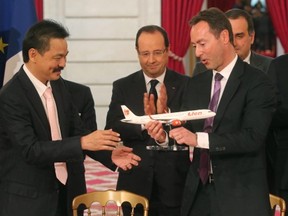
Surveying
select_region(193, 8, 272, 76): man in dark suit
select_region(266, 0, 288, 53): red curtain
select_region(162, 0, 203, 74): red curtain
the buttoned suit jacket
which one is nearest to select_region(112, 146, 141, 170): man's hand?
the buttoned suit jacket

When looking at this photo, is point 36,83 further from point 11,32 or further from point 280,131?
point 11,32

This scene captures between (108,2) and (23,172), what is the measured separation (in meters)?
7.33

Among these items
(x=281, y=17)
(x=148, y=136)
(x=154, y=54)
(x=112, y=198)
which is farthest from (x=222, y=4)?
(x=112, y=198)

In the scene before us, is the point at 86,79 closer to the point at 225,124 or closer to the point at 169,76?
the point at 169,76

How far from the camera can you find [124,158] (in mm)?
3188

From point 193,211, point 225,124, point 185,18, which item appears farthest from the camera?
point 185,18

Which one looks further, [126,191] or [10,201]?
[126,191]

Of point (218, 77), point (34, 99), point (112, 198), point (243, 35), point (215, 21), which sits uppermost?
point (215, 21)

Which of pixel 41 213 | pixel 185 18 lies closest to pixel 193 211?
pixel 41 213

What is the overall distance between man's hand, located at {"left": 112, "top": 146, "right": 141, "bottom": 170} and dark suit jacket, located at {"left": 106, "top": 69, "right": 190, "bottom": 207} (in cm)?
37

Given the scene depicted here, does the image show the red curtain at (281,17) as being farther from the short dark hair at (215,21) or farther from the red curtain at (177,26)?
the short dark hair at (215,21)

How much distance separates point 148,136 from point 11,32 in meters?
3.13

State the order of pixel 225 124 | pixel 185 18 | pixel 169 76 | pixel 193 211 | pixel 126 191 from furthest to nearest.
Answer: pixel 185 18 < pixel 169 76 < pixel 126 191 < pixel 193 211 < pixel 225 124

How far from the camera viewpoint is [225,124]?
2.83 meters
